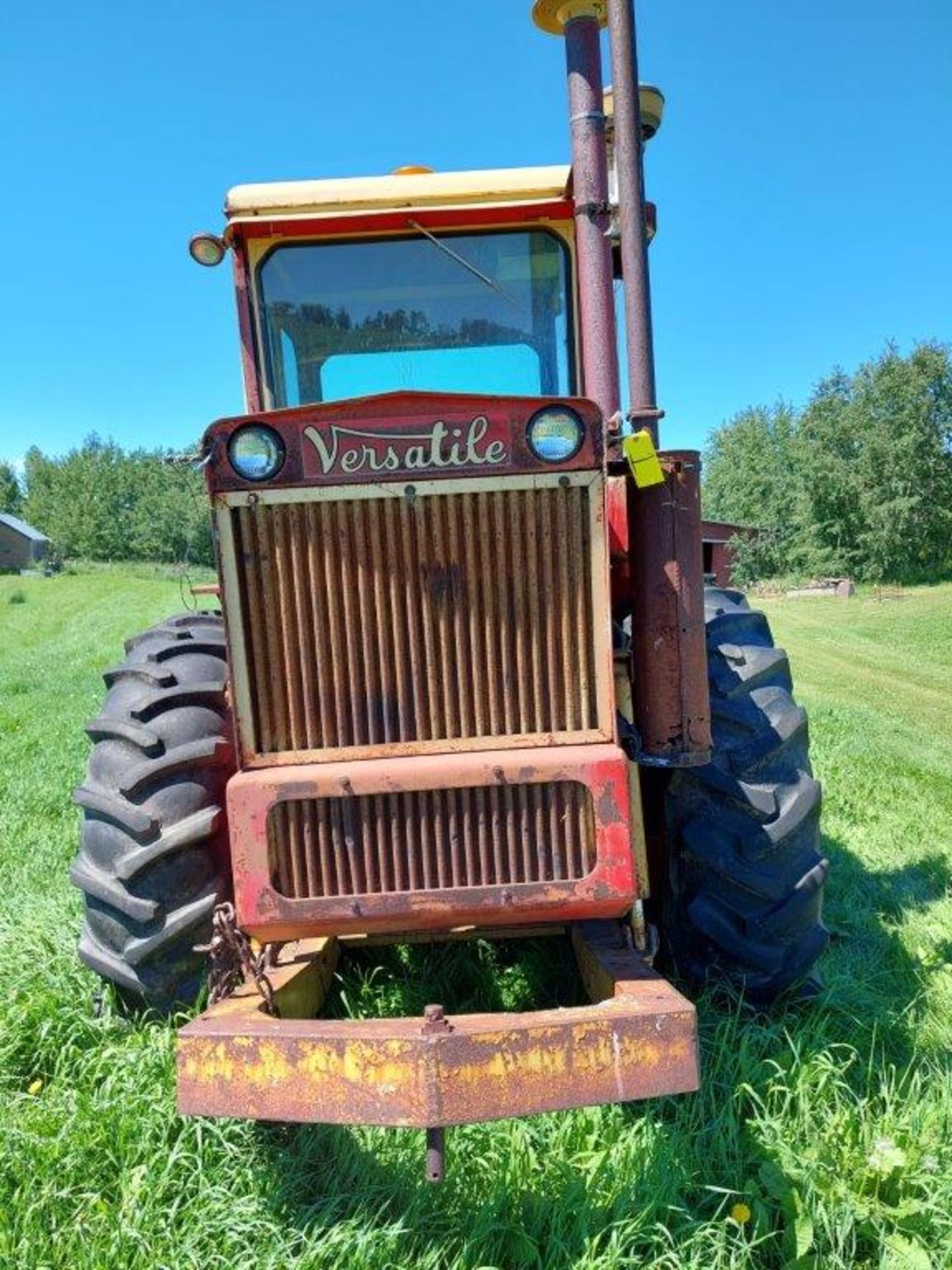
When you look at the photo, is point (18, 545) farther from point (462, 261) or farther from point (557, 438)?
point (557, 438)

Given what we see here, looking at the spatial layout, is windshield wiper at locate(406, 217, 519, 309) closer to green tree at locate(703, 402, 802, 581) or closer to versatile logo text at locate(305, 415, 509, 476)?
versatile logo text at locate(305, 415, 509, 476)

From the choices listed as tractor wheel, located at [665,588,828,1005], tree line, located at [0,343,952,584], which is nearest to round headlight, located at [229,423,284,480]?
tractor wheel, located at [665,588,828,1005]

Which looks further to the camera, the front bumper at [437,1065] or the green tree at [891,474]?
the green tree at [891,474]

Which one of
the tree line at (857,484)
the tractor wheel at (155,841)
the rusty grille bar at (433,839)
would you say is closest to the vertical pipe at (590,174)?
the rusty grille bar at (433,839)

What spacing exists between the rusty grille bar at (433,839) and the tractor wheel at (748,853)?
0.70 m

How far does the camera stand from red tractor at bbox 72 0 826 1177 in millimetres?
2105

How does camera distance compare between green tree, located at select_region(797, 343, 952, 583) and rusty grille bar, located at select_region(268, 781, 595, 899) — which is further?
green tree, located at select_region(797, 343, 952, 583)

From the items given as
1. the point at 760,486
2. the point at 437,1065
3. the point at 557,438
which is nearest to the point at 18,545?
the point at 760,486

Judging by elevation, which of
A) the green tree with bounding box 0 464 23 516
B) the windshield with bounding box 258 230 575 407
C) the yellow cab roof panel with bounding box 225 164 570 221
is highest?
the green tree with bounding box 0 464 23 516

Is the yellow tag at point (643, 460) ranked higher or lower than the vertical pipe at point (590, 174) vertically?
lower

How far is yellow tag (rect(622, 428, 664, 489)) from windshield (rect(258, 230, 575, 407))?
892mm

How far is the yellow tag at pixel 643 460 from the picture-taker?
8.40 ft

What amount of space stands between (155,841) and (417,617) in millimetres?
1043

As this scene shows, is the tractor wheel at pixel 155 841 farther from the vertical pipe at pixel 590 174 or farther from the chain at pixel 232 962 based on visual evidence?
the vertical pipe at pixel 590 174
